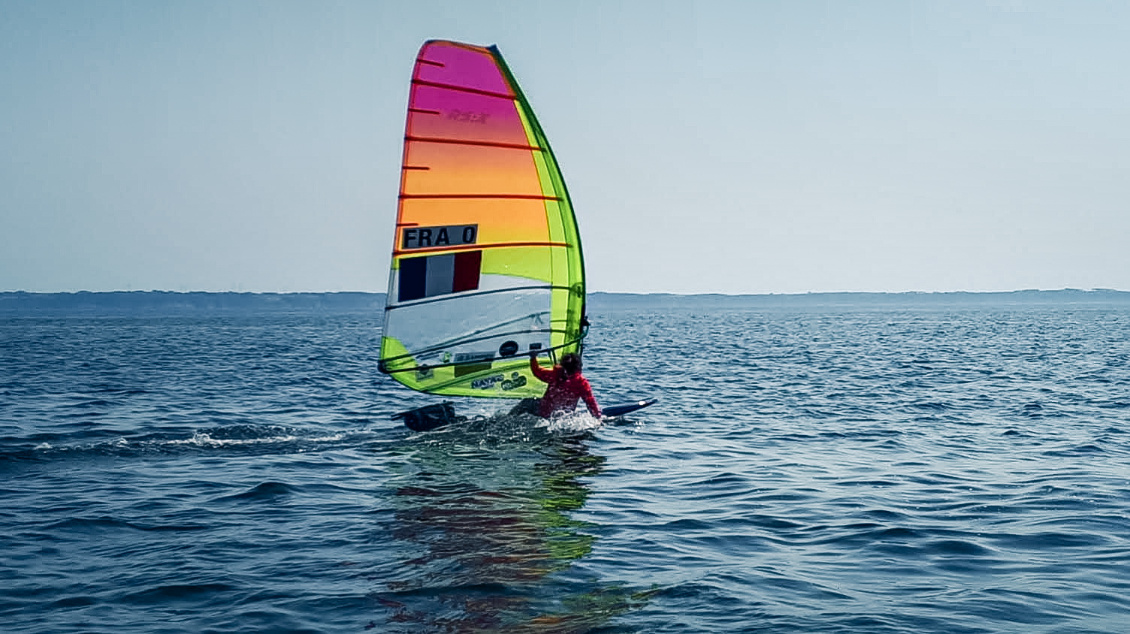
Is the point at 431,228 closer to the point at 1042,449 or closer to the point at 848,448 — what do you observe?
the point at 848,448

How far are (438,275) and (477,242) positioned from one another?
2.61 ft

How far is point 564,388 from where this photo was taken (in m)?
16.8

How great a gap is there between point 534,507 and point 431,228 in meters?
5.99

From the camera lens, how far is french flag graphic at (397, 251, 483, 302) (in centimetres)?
1596

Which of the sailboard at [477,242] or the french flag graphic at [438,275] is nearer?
the sailboard at [477,242]

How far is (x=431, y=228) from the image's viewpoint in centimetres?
A: 1591

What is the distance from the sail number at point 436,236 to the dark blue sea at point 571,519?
3.03 meters

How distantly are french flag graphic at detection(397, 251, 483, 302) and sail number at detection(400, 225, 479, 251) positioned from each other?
0.19 meters

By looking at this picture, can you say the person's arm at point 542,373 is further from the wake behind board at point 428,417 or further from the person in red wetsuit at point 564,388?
the wake behind board at point 428,417

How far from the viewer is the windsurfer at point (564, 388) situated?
16.7 m

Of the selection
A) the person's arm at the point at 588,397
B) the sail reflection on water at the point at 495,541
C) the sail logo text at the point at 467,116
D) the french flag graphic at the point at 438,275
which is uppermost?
the sail logo text at the point at 467,116

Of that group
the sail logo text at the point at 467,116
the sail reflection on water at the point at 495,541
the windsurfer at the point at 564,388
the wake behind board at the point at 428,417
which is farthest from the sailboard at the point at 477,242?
the sail reflection on water at the point at 495,541

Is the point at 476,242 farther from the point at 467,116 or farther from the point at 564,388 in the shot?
the point at 564,388

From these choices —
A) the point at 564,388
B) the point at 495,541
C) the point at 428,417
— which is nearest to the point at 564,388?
the point at 564,388
